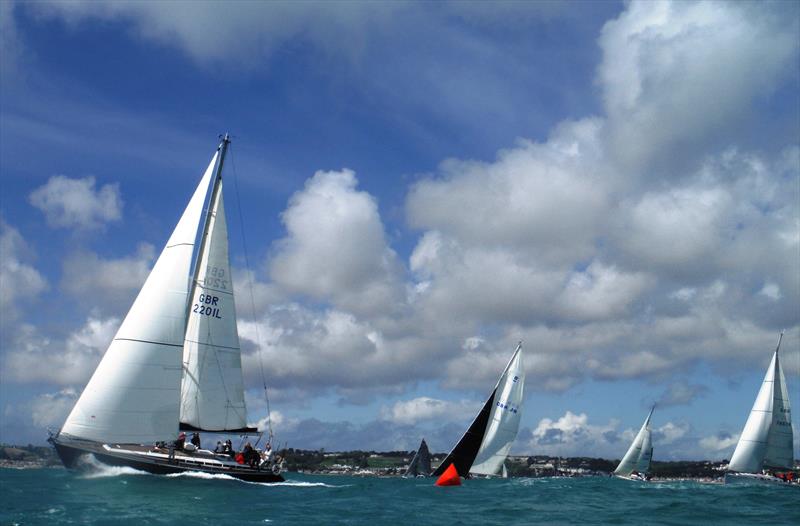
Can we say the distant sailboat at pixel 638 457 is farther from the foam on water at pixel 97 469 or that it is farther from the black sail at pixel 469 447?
the foam on water at pixel 97 469

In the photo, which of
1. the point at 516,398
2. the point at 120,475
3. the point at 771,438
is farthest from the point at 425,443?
the point at 120,475

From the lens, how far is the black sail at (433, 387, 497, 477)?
222ft

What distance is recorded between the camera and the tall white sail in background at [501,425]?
222 ft

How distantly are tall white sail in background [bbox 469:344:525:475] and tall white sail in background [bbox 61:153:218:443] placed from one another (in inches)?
1242

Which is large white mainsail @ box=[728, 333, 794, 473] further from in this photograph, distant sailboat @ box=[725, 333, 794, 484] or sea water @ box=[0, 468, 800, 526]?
sea water @ box=[0, 468, 800, 526]

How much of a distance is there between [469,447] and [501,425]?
141 inches

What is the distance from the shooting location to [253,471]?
1928 inches

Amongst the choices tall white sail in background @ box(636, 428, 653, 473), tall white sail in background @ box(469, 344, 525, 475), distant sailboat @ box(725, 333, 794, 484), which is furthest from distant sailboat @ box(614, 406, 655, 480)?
tall white sail in background @ box(469, 344, 525, 475)

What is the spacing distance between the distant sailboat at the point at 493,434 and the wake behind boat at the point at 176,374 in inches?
874

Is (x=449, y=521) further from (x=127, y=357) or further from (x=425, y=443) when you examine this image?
(x=425, y=443)

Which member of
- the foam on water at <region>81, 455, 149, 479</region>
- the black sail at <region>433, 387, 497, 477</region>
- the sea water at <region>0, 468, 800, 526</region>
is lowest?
the sea water at <region>0, 468, 800, 526</region>

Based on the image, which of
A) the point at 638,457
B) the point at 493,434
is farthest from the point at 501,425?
the point at 638,457

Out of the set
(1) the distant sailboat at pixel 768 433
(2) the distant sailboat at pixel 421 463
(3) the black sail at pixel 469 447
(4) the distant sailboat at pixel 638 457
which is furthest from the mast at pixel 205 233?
(4) the distant sailboat at pixel 638 457

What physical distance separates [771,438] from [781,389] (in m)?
6.06
